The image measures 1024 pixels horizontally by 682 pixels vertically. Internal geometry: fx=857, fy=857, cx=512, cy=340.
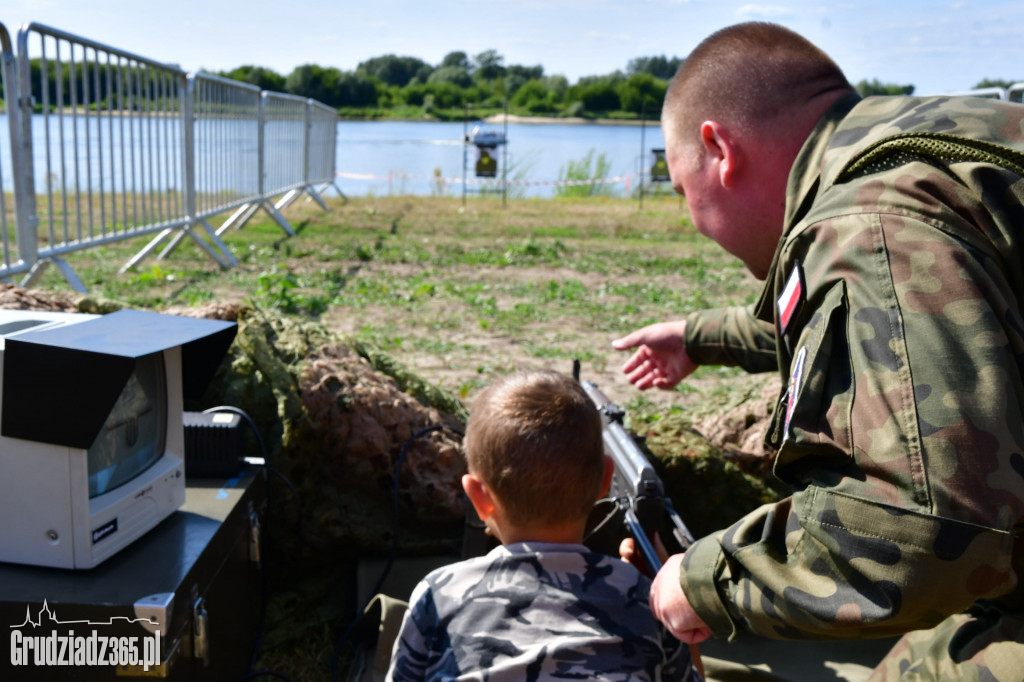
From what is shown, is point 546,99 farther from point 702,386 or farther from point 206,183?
point 702,386

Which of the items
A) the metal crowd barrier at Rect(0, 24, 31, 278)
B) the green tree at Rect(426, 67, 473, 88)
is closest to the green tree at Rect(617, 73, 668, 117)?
the green tree at Rect(426, 67, 473, 88)

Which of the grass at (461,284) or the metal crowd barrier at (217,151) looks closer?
the grass at (461,284)

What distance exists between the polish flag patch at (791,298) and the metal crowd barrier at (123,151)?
171 inches

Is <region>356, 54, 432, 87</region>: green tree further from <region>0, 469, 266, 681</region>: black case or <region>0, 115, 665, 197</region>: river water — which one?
<region>0, 469, 266, 681</region>: black case

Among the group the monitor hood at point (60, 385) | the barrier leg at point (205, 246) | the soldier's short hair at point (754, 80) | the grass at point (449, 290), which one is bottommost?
the grass at point (449, 290)

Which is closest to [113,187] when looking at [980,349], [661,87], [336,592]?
[336,592]

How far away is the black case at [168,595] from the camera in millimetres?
1515

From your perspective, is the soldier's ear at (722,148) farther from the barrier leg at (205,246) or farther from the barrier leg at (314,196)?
the barrier leg at (314,196)

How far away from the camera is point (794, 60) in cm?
172

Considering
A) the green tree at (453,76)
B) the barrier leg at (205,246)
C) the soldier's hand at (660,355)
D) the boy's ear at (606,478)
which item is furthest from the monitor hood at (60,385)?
the green tree at (453,76)

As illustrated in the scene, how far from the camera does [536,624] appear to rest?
5.03 feet

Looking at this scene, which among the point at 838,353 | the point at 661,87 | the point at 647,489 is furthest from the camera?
the point at 661,87

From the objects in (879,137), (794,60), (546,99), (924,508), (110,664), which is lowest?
(110,664)

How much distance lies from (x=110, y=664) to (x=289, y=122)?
41.8ft
